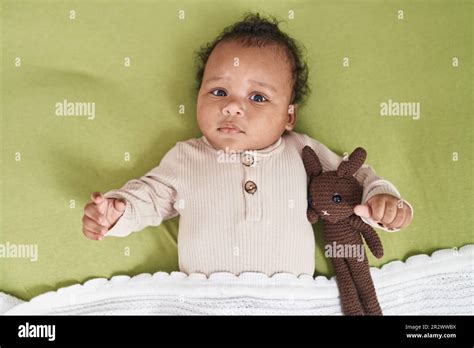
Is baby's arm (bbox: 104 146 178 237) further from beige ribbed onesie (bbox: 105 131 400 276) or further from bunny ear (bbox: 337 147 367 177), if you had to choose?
bunny ear (bbox: 337 147 367 177)

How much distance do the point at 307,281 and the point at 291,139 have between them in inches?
14.8

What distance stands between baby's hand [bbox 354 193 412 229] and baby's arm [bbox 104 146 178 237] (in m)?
0.47

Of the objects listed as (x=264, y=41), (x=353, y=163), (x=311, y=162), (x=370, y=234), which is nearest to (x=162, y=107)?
(x=264, y=41)

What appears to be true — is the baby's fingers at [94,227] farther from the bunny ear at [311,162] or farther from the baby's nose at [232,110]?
the bunny ear at [311,162]

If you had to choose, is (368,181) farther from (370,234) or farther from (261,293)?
(261,293)

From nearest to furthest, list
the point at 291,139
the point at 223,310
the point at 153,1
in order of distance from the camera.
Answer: the point at 223,310
the point at 291,139
the point at 153,1

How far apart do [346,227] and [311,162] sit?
19cm

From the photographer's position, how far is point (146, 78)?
1424mm

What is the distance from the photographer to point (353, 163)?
1.23 meters

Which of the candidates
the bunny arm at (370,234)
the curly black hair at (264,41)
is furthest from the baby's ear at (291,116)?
the bunny arm at (370,234)

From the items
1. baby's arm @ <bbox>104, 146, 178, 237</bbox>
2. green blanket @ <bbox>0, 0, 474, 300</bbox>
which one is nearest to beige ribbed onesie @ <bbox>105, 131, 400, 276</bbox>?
baby's arm @ <bbox>104, 146, 178, 237</bbox>

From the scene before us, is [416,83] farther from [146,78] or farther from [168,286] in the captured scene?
[168,286]

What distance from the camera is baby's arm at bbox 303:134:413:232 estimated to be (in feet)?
3.95
